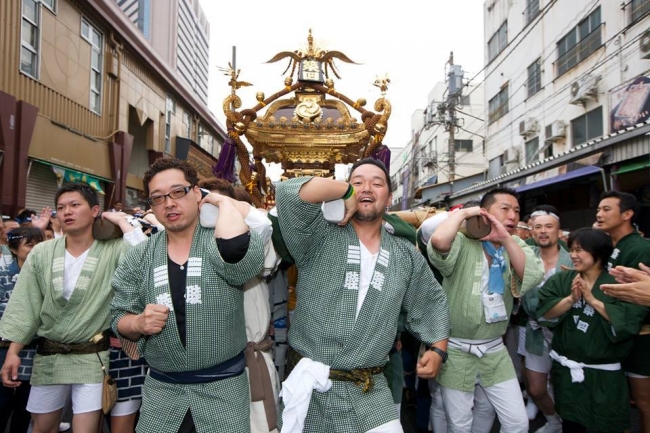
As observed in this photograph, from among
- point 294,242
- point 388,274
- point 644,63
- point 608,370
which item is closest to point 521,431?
point 608,370

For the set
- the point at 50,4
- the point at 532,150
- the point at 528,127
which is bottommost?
the point at 532,150

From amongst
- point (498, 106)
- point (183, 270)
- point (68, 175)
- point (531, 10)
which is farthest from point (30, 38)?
point (498, 106)

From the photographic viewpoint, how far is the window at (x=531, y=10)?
15952 mm

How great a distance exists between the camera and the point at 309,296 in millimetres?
2311

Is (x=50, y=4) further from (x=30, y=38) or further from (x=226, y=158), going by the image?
(x=226, y=158)

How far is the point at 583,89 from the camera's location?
12336 mm

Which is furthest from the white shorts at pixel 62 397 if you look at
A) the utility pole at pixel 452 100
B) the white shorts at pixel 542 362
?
the utility pole at pixel 452 100

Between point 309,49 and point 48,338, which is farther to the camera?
point 309,49

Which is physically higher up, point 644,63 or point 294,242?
point 644,63

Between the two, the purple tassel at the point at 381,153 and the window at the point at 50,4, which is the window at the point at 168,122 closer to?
the window at the point at 50,4

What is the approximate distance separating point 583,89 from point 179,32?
49.0 metres

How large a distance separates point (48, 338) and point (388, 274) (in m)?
2.24

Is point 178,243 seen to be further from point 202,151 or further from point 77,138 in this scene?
point 202,151

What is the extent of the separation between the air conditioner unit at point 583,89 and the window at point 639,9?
1.71m
